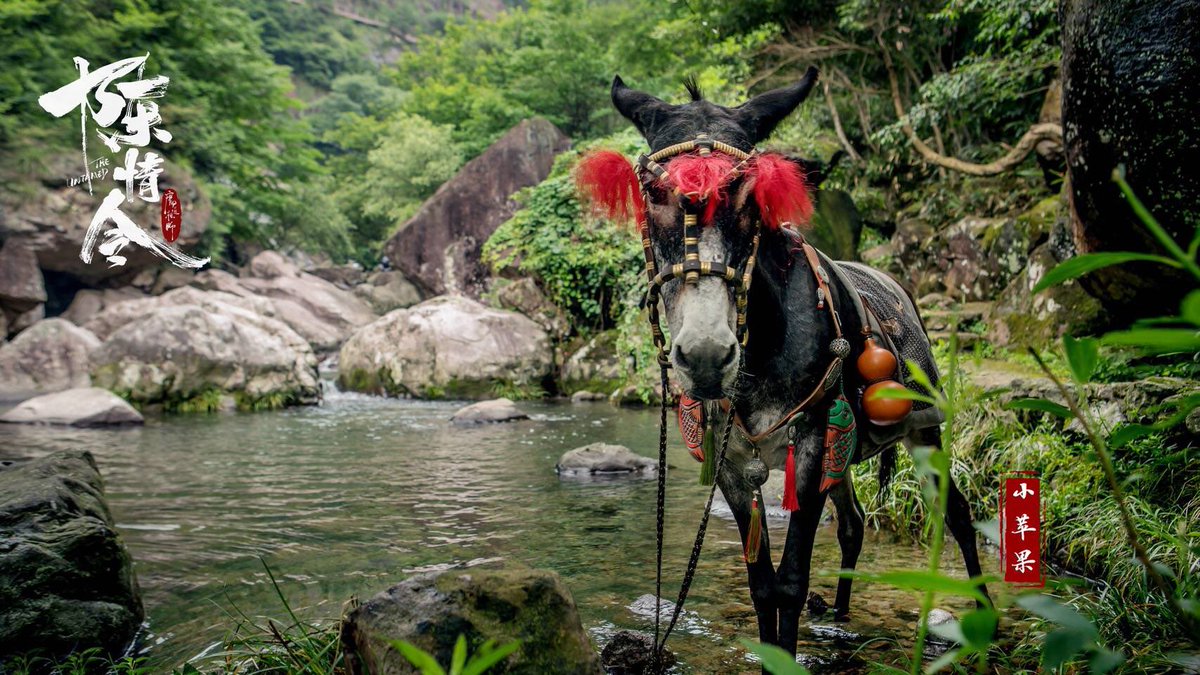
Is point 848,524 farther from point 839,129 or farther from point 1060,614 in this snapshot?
point 839,129

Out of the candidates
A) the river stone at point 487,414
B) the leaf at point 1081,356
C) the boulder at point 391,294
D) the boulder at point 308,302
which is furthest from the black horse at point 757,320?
the boulder at point 391,294

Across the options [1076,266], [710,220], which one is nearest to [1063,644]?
[1076,266]

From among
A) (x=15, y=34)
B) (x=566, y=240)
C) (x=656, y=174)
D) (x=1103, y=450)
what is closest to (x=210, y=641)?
(x=656, y=174)

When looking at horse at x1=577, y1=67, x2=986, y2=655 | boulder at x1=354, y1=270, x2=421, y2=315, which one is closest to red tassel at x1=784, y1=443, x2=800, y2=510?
horse at x1=577, y1=67, x2=986, y2=655

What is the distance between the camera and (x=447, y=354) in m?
15.8

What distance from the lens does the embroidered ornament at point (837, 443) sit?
2.78 m

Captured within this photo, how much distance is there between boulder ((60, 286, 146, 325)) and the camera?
18828 mm

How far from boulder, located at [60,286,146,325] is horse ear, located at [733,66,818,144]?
66.5ft

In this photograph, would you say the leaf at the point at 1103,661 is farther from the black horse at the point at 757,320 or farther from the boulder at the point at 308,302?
the boulder at the point at 308,302

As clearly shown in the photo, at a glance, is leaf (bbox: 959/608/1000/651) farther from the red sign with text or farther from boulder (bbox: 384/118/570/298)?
boulder (bbox: 384/118/570/298)

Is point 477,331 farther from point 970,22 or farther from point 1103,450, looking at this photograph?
point 1103,450

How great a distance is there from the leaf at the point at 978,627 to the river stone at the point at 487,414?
11.6m

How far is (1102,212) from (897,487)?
2.46 meters

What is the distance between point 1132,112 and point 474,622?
3768 millimetres
